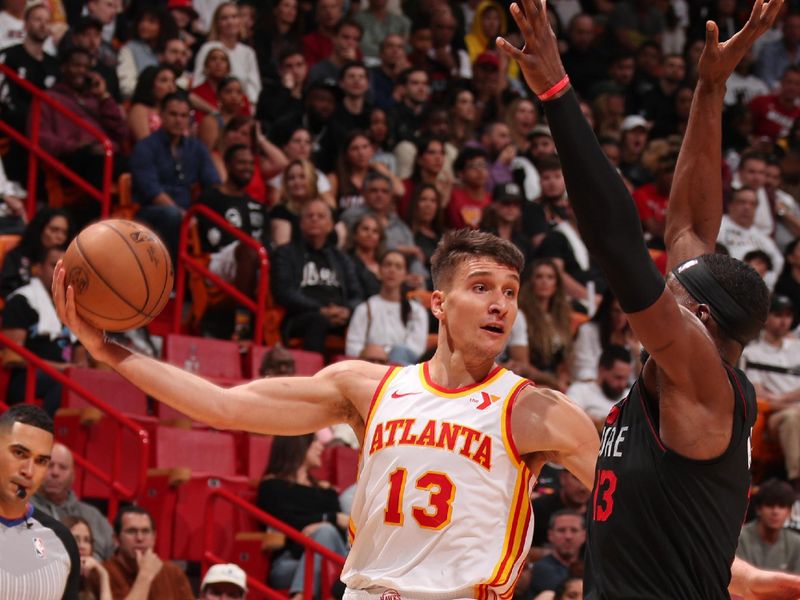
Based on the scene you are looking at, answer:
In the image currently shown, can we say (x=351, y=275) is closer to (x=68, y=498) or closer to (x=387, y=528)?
(x=68, y=498)

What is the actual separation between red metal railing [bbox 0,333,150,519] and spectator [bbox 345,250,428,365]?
2914 mm

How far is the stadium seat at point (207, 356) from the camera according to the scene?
10620mm

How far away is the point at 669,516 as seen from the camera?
148 inches

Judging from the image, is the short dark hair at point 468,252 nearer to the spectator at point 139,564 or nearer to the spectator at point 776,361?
the spectator at point 139,564

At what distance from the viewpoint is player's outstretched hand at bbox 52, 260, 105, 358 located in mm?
4629

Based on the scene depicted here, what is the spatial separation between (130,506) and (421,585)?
4.10m

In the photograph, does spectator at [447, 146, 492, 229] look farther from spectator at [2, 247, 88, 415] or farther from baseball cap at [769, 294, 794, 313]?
spectator at [2, 247, 88, 415]

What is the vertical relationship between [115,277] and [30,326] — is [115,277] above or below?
above

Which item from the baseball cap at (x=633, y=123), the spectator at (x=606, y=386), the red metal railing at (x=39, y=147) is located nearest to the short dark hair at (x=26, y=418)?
the red metal railing at (x=39, y=147)

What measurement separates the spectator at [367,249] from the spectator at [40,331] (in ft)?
9.54

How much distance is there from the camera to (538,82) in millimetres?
3494

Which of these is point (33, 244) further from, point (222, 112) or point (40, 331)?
point (222, 112)

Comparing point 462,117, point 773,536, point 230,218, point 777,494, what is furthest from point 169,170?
point 773,536

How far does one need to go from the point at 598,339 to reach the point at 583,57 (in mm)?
6876
